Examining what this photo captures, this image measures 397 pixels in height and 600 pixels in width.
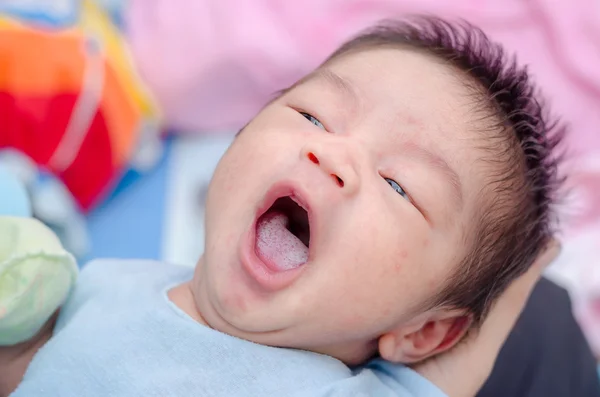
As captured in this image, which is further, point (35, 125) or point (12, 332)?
point (35, 125)

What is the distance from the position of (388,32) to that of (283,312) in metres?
0.46

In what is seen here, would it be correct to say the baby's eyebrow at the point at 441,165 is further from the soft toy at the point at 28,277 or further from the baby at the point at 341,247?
the soft toy at the point at 28,277

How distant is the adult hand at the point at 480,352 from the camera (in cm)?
87

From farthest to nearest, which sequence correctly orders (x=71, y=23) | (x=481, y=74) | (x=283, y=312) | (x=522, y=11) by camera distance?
(x=522, y=11), (x=71, y=23), (x=481, y=74), (x=283, y=312)

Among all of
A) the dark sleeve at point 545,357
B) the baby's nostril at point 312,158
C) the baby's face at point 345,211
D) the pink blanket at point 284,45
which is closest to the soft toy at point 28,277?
the baby's face at point 345,211

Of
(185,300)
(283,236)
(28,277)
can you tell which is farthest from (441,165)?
(28,277)

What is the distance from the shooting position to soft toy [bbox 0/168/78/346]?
76 centimetres

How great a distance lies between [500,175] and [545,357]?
1.18ft

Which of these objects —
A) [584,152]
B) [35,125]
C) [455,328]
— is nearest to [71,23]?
[35,125]

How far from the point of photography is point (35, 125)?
1.26 m

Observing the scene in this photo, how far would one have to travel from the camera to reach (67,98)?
1282 mm

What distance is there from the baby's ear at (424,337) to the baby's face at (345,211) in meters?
0.01

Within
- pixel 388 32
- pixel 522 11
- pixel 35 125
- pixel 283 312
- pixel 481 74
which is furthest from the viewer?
pixel 522 11

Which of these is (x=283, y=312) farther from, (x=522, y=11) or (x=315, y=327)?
(x=522, y=11)
